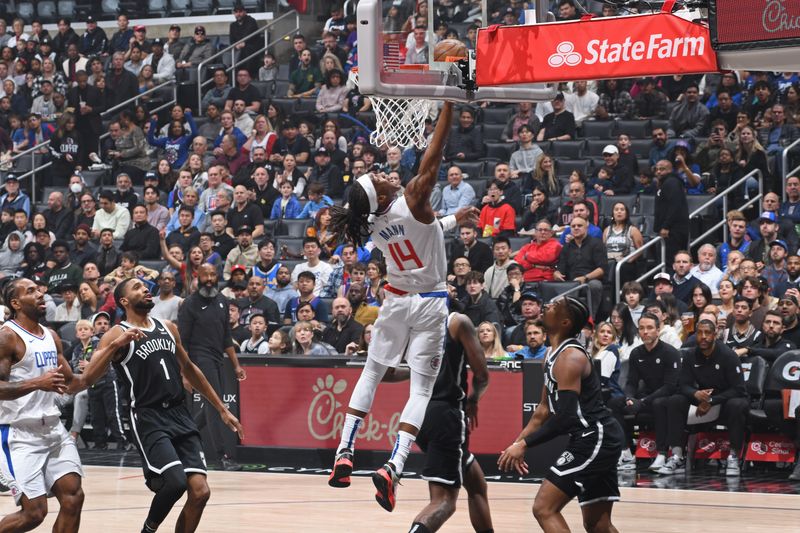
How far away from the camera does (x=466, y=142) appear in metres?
19.1

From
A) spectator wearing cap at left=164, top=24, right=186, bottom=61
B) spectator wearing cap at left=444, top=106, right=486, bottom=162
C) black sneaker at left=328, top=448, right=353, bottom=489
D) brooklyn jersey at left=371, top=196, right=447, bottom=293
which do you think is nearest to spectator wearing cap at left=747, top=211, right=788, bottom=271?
spectator wearing cap at left=444, top=106, right=486, bottom=162

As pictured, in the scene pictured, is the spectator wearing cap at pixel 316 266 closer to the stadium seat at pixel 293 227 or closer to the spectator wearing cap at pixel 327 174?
the stadium seat at pixel 293 227

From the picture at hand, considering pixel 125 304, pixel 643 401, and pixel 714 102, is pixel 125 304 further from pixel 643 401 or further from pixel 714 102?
pixel 714 102

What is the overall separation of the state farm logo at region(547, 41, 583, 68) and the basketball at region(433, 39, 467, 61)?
634mm

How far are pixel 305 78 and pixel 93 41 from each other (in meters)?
5.67

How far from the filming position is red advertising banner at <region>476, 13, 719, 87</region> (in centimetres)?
931

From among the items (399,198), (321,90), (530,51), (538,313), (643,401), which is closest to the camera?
(399,198)

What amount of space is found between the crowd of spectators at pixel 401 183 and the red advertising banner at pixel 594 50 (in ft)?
3.79

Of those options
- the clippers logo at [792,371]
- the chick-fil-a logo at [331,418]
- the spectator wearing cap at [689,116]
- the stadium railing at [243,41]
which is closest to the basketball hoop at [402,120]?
the chick-fil-a logo at [331,418]

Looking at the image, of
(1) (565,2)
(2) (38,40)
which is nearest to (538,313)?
(1) (565,2)

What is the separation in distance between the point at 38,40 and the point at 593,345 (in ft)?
50.6

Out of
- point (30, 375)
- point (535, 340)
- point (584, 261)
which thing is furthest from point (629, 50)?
point (584, 261)

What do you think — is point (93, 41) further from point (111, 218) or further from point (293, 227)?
point (293, 227)

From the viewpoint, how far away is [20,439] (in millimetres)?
8641
